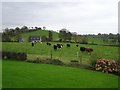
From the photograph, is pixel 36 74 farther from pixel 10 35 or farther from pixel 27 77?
pixel 10 35

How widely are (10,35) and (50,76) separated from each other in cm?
7038

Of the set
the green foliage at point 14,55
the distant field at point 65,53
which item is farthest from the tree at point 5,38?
the green foliage at point 14,55

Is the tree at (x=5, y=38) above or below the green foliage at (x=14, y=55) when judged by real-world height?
above

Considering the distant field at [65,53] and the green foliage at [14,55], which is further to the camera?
the distant field at [65,53]

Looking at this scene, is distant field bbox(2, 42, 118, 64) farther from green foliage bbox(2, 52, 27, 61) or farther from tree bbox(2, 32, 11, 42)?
tree bbox(2, 32, 11, 42)

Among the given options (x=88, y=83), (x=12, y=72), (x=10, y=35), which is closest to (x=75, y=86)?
(x=88, y=83)

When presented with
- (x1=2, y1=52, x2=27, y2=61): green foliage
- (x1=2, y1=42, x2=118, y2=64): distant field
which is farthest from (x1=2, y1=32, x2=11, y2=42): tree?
(x1=2, y1=52, x2=27, y2=61): green foliage

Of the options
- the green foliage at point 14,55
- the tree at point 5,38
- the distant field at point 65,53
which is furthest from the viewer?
the tree at point 5,38

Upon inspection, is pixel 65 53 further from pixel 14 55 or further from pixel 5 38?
pixel 5 38

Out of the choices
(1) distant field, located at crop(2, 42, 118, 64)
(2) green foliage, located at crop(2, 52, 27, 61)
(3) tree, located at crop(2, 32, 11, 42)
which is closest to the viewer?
(2) green foliage, located at crop(2, 52, 27, 61)

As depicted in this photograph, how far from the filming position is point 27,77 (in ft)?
55.2

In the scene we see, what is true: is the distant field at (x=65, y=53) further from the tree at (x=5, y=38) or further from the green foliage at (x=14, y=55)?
the tree at (x=5, y=38)

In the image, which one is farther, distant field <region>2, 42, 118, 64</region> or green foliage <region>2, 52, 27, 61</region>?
distant field <region>2, 42, 118, 64</region>

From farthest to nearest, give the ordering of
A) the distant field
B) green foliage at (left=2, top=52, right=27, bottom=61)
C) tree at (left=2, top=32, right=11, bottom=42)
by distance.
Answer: tree at (left=2, top=32, right=11, bottom=42)
the distant field
green foliage at (left=2, top=52, right=27, bottom=61)
